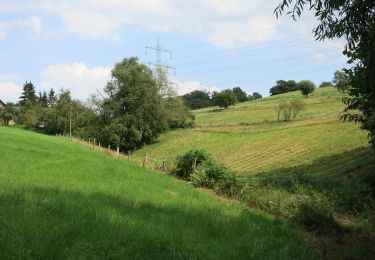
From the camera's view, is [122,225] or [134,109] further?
[134,109]

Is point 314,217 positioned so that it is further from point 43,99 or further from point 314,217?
point 43,99

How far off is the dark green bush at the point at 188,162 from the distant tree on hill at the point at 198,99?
151561 mm

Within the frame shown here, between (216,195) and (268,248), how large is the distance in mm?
9088

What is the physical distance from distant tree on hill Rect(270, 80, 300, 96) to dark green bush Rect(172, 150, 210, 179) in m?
132

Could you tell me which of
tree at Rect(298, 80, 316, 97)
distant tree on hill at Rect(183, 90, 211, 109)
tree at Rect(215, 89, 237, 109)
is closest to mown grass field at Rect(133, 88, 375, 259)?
tree at Rect(298, 80, 316, 97)

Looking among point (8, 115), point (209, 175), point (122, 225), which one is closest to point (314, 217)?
point (122, 225)

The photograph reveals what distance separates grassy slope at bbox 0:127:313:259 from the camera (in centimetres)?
827

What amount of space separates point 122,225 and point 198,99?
173489 millimetres

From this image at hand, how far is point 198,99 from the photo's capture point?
18288 centimetres

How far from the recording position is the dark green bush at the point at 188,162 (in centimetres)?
2359

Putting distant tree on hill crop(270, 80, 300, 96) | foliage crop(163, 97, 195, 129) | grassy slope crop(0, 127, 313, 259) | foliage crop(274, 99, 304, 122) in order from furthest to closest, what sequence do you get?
distant tree on hill crop(270, 80, 300, 96) → foliage crop(163, 97, 195, 129) → foliage crop(274, 99, 304, 122) → grassy slope crop(0, 127, 313, 259)

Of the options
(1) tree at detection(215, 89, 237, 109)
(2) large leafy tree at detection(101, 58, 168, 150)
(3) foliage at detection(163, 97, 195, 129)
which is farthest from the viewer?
(1) tree at detection(215, 89, 237, 109)

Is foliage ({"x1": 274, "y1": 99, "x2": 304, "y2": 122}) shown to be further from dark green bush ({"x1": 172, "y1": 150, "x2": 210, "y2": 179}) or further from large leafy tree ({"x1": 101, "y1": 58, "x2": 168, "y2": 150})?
dark green bush ({"x1": 172, "y1": 150, "x2": 210, "y2": 179})

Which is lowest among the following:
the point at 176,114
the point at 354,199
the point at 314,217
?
the point at 314,217
